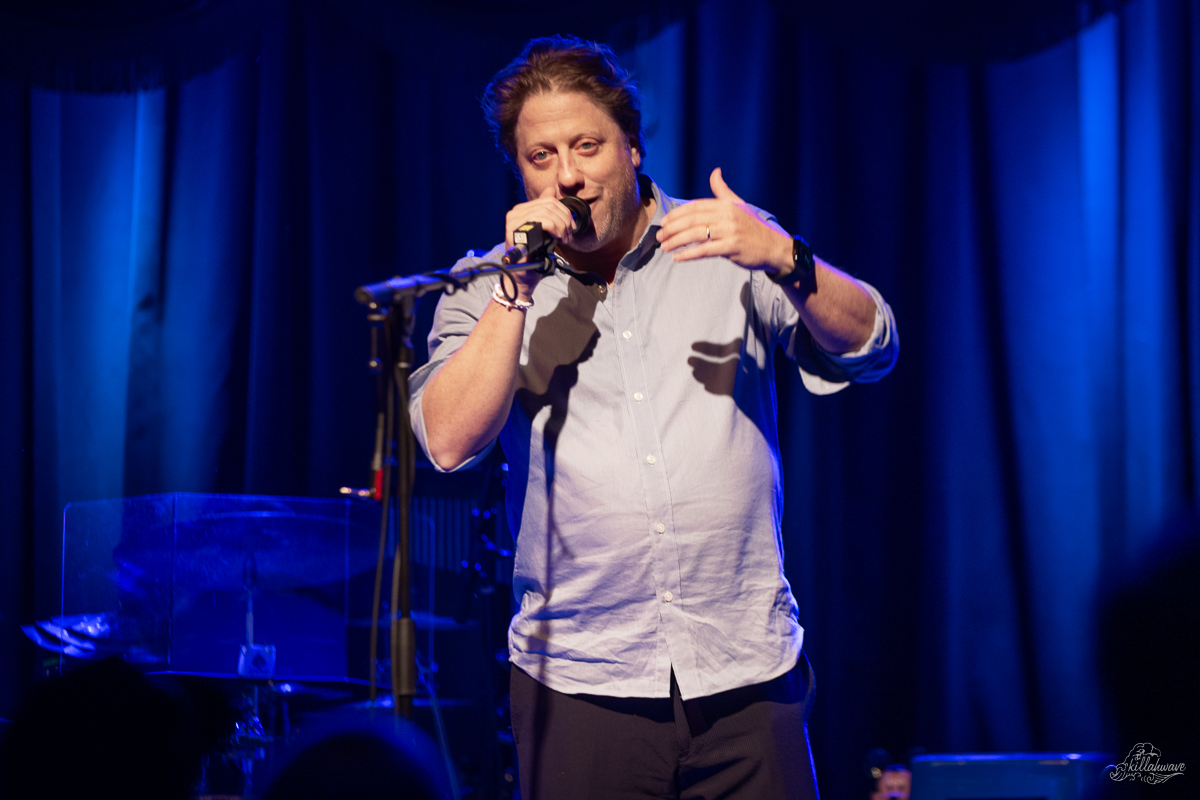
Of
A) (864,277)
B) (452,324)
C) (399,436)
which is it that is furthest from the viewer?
(864,277)

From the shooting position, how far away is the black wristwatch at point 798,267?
5.12 ft

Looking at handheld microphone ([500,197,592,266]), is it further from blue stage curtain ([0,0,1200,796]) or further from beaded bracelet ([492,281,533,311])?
blue stage curtain ([0,0,1200,796])

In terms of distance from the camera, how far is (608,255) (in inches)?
73.2

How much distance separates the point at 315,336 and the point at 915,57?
2.01 metres

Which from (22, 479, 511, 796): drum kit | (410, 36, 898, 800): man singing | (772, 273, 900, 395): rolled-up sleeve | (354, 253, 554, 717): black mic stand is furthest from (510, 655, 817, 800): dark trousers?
(22, 479, 511, 796): drum kit

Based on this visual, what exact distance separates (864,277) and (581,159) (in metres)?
1.63

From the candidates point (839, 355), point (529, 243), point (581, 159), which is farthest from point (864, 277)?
point (529, 243)

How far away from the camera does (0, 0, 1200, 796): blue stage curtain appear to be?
3.06 metres

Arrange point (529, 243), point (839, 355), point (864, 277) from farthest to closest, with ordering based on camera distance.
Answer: point (864, 277) → point (839, 355) → point (529, 243)

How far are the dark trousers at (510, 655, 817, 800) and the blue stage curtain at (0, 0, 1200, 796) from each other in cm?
153

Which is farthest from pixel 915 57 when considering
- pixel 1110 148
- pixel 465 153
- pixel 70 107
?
pixel 70 107

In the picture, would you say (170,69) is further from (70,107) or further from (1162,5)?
(1162,5)

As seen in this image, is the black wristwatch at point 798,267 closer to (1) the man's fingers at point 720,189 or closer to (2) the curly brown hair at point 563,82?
(1) the man's fingers at point 720,189
